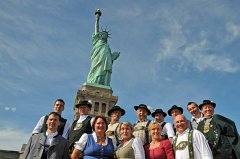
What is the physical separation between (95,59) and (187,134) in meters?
36.7

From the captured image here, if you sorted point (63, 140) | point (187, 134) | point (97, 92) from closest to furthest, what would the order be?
point (187, 134) → point (63, 140) → point (97, 92)

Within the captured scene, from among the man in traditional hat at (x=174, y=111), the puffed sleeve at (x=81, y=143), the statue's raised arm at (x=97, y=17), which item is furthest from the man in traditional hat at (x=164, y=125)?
the statue's raised arm at (x=97, y=17)

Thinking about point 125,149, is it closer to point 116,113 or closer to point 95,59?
point 116,113

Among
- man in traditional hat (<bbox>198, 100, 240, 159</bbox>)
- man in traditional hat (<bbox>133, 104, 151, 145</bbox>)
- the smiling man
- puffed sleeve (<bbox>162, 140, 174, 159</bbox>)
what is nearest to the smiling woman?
the smiling man

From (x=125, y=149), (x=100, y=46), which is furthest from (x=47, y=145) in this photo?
(x=100, y=46)

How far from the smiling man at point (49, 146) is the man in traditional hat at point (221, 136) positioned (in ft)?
9.91

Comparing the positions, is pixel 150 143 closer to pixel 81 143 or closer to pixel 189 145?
pixel 189 145

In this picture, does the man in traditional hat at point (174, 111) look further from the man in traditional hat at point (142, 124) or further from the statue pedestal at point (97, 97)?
the statue pedestal at point (97, 97)

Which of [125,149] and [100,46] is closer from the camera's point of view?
[125,149]

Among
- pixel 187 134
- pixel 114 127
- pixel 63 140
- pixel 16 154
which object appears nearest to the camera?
pixel 187 134

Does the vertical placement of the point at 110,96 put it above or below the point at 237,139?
above

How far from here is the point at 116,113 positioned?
24.2 feet

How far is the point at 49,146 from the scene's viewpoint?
5660 mm

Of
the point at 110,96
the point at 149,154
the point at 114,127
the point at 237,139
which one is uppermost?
the point at 110,96
